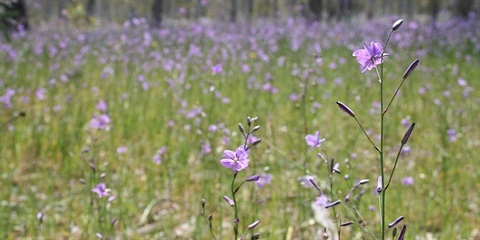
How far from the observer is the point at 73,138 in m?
3.70

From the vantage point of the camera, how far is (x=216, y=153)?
360 centimetres

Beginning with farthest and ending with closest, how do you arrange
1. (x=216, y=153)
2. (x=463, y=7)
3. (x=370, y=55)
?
(x=463, y=7) < (x=216, y=153) < (x=370, y=55)

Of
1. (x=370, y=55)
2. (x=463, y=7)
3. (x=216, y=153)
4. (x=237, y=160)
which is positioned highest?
(x=370, y=55)

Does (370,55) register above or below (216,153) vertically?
above

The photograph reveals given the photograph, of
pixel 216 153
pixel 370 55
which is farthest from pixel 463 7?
pixel 370 55

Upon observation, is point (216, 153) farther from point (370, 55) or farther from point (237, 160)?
point (370, 55)

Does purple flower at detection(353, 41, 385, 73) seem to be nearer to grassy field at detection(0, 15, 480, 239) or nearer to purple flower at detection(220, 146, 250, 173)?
Result: purple flower at detection(220, 146, 250, 173)

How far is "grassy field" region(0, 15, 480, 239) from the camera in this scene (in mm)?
2488

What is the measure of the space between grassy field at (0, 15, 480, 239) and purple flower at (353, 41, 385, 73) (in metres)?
0.42

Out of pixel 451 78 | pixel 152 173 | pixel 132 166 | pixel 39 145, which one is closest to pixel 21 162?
pixel 39 145

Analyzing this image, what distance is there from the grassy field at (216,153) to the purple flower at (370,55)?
1.39ft

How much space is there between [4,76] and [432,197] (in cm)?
446

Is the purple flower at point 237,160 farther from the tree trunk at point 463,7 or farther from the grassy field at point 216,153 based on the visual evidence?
the tree trunk at point 463,7

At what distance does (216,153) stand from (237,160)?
8.01 ft
